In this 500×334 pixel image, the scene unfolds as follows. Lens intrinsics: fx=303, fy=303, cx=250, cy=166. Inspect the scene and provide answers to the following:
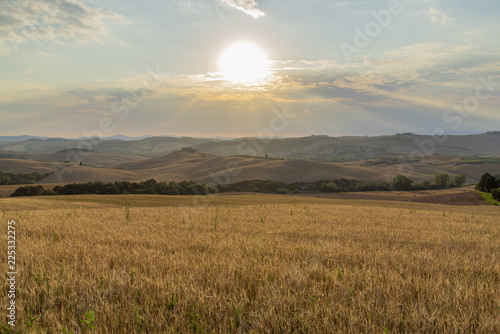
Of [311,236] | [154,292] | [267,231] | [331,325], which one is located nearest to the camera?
[331,325]

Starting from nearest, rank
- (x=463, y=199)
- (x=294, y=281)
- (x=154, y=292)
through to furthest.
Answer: (x=154, y=292), (x=294, y=281), (x=463, y=199)

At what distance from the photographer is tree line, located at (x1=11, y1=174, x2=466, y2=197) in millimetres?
50844

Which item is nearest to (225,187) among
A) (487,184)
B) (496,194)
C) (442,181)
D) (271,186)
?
(271,186)

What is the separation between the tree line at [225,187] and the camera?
5084cm

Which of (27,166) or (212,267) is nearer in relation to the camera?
(212,267)

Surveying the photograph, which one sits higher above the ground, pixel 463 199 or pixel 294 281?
pixel 294 281

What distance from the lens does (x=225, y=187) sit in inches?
3059

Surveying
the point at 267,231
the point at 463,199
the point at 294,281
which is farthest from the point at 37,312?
the point at 463,199

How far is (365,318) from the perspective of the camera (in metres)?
3.70

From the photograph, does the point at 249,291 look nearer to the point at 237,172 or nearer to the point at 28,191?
the point at 28,191

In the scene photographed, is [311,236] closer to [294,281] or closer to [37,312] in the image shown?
[294,281]

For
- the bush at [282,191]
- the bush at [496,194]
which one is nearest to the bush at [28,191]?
the bush at [282,191]

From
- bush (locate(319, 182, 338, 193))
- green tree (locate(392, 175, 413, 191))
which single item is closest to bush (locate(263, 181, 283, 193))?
bush (locate(319, 182, 338, 193))

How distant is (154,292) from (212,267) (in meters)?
1.33
